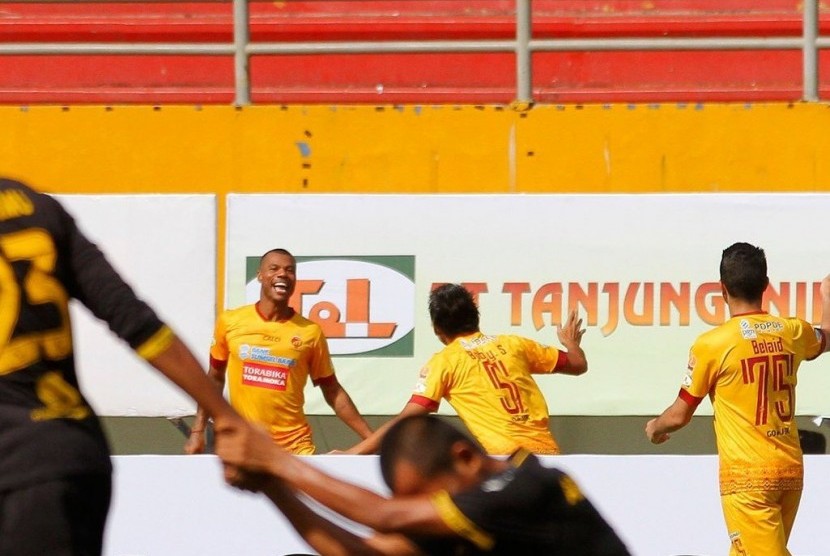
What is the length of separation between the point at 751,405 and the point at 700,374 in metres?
0.24

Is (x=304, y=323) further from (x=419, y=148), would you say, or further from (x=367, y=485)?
(x=419, y=148)

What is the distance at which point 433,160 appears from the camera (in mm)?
9031

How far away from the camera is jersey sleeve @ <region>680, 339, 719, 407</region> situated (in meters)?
6.06

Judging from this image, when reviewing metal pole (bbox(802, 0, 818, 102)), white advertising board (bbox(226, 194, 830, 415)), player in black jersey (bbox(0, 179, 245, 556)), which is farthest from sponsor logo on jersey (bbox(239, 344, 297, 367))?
player in black jersey (bbox(0, 179, 245, 556))

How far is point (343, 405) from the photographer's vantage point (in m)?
8.13

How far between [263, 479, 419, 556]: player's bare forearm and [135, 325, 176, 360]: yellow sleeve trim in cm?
39

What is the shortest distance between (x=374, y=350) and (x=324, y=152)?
1294 millimetres

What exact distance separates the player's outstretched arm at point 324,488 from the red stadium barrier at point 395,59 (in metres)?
9.49

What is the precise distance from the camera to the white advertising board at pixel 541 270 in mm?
8586

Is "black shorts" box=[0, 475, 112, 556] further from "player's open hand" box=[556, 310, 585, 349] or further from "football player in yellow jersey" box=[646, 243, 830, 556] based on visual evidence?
"player's open hand" box=[556, 310, 585, 349]

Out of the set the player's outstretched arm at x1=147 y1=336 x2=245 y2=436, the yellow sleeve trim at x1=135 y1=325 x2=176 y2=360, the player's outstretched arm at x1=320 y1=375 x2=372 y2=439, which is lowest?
the player's outstretched arm at x1=320 y1=375 x2=372 y2=439

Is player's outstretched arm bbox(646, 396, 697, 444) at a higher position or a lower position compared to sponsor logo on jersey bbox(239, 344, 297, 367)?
lower

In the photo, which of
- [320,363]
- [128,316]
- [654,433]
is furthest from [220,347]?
[128,316]

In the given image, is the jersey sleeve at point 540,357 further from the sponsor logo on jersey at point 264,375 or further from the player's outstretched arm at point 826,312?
the sponsor logo on jersey at point 264,375
